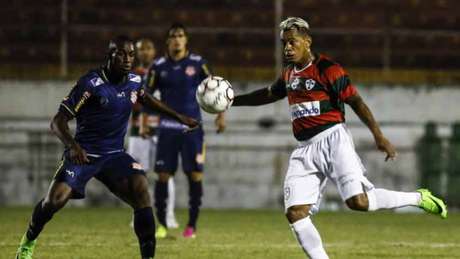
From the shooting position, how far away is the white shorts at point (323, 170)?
7922mm

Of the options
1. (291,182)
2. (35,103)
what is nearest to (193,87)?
(291,182)

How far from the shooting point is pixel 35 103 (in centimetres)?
1770

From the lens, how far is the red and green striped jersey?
8031mm

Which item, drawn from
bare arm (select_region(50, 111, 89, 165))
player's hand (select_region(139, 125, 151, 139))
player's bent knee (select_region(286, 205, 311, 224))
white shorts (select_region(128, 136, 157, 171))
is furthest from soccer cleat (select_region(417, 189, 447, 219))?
white shorts (select_region(128, 136, 157, 171))

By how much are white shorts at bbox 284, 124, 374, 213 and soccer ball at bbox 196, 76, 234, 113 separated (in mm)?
752

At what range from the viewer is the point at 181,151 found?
1241cm

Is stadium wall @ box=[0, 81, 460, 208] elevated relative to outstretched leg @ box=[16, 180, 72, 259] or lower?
lower

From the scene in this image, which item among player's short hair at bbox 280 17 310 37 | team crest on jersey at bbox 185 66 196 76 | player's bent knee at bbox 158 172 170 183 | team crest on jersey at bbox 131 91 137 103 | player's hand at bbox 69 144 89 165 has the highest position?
player's short hair at bbox 280 17 310 37

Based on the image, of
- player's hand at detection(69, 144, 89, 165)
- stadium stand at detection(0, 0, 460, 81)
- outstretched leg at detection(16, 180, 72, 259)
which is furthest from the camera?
stadium stand at detection(0, 0, 460, 81)

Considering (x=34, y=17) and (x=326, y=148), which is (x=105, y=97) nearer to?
(x=326, y=148)

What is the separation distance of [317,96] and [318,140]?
31 cm

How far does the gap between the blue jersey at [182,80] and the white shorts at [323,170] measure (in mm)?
4340

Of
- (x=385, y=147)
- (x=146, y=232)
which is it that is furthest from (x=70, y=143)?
(x=385, y=147)

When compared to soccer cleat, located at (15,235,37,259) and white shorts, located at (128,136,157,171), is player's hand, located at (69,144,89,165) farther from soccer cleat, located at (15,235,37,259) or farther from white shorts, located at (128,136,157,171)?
white shorts, located at (128,136,157,171)
